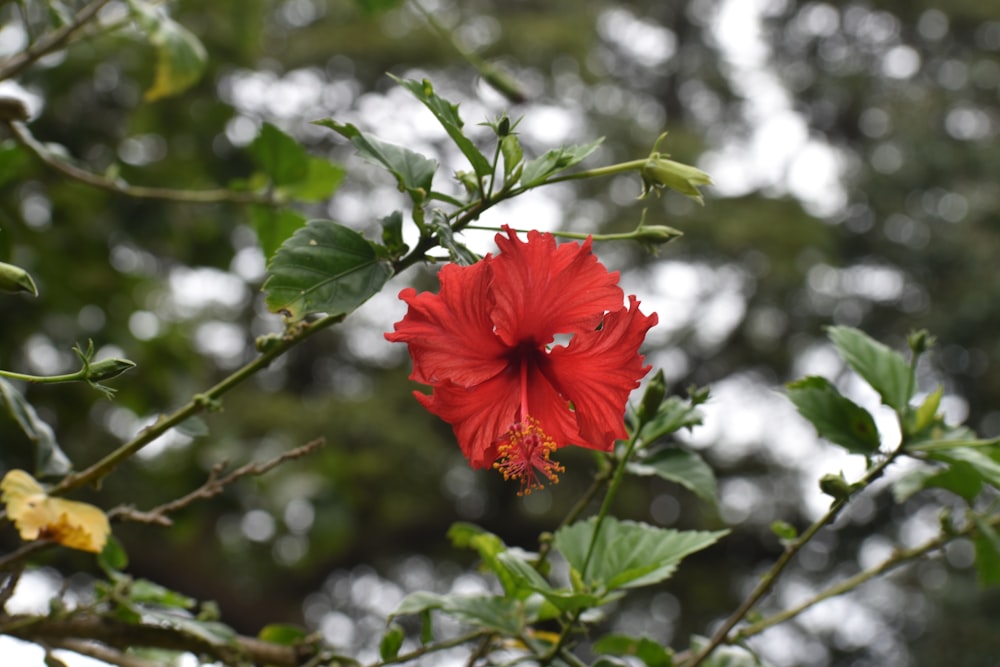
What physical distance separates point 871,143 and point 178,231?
19.1ft

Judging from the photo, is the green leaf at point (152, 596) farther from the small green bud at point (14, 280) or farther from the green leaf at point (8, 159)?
the green leaf at point (8, 159)

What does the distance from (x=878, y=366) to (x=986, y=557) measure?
0.87ft

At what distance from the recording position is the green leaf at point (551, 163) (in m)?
0.65

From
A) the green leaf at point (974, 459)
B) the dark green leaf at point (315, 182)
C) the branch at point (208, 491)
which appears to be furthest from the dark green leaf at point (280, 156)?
the green leaf at point (974, 459)

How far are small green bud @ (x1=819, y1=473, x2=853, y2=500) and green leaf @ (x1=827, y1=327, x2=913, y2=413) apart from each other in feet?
0.42

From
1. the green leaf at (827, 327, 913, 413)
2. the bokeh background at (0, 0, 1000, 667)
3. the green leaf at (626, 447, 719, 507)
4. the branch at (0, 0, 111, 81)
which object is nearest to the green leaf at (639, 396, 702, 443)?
the green leaf at (626, 447, 719, 507)

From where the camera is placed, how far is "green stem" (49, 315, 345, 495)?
0.62m

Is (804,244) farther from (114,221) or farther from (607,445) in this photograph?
(607,445)

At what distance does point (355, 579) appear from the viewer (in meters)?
6.84

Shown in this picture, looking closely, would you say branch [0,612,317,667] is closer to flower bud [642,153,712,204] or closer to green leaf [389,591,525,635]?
green leaf [389,591,525,635]

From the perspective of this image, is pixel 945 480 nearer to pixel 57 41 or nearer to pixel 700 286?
pixel 57 41

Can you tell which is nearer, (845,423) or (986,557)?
(845,423)

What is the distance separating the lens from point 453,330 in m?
0.64

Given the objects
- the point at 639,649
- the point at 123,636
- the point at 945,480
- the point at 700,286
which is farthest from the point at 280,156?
the point at 700,286
